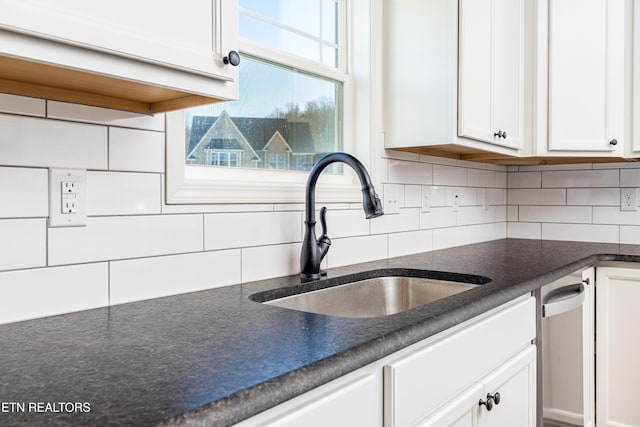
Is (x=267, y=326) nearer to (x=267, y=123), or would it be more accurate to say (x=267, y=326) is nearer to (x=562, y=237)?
(x=267, y=123)

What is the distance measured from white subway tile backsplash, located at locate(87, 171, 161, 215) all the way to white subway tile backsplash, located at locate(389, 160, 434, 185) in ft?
3.63

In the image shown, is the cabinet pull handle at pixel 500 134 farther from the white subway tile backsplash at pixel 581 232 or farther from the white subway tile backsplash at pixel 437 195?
the white subway tile backsplash at pixel 581 232

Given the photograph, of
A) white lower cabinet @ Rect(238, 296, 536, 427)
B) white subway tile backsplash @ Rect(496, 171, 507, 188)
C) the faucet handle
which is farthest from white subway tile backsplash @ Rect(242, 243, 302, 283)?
white subway tile backsplash @ Rect(496, 171, 507, 188)

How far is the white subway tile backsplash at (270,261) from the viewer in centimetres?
148

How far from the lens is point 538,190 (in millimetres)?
2984

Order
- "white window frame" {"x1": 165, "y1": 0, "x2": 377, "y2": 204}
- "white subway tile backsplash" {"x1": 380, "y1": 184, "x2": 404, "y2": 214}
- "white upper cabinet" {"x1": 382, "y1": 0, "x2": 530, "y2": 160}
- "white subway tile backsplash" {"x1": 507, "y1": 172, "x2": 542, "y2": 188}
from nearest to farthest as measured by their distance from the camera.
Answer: "white window frame" {"x1": 165, "y1": 0, "x2": 377, "y2": 204} < "white upper cabinet" {"x1": 382, "y1": 0, "x2": 530, "y2": 160} < "white subway tile backsplash" {"x1": 380, "y1": 184, "x2": 404, "y2": 214} < "white subway tile backsplash" {"x1": 507, "y1": 172, "x2": 542, "y2": 188}

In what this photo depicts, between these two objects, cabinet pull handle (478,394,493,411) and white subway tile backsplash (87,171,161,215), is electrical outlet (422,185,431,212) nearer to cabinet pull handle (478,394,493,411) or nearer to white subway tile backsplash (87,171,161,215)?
cabinet pull handle (478,394,493,411)

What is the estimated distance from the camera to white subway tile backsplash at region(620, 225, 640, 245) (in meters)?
2.68

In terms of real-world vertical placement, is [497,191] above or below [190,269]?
above

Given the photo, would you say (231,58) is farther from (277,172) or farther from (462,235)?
(462,235)

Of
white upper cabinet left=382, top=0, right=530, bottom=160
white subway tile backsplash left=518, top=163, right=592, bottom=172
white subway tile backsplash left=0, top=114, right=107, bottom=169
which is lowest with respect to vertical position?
white subway tile backsplash left=0, top=114, right=107, bottom=169

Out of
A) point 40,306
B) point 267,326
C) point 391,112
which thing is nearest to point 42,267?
point 40,306

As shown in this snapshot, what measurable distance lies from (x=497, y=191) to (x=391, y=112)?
123 centimetres

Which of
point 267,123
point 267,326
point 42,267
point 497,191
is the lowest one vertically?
point 267,326
